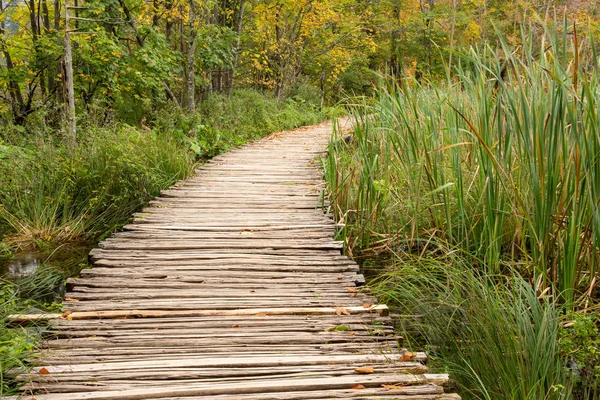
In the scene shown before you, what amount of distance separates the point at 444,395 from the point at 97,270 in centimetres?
233

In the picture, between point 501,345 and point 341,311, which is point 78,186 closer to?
point 341,311

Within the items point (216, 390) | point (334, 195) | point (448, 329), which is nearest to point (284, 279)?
point (448, 329)

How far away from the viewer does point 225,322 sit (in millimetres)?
2861

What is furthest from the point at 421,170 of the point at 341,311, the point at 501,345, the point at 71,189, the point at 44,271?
the point at 71,189

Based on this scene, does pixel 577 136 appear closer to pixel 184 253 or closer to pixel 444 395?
pixel 444 395

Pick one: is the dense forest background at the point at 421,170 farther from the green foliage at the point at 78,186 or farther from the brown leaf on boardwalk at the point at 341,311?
the brown leaf on boardwalk at the point at 341,311

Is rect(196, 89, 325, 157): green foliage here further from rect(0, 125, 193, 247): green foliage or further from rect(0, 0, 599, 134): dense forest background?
rect(0, 125, 193, 247): green foliage

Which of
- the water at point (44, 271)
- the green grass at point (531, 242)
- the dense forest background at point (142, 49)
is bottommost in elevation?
the water at point (44, 271)

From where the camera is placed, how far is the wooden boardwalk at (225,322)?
221 cm

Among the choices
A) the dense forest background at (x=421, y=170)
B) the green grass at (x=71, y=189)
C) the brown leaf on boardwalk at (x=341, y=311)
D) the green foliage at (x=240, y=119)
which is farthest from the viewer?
the green foliage at (x=240, y=119)

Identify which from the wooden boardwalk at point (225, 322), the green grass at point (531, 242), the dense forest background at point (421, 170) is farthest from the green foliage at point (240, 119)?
the green grass at point (531, 242)

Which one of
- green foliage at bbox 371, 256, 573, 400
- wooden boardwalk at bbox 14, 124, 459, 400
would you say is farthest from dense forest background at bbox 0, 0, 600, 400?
wooden boardwalk at bbox 14, 124, 459, 400

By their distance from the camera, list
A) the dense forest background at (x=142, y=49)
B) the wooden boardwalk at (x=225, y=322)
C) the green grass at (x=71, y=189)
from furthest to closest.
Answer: the dense forest background at (x=142, y=49)
the green grass at (x=71, y=189)
the wooden boardwalk at (x=225, y=322)

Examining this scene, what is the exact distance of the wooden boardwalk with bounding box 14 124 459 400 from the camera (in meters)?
2.21
